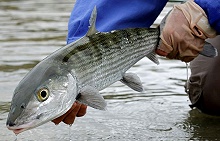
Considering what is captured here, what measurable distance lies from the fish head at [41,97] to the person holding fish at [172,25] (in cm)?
46

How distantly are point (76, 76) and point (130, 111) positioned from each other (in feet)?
4.74

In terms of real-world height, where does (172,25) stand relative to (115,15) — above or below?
above

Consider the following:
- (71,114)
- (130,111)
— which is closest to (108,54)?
(71,114)

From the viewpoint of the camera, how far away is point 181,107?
4051 millimetres

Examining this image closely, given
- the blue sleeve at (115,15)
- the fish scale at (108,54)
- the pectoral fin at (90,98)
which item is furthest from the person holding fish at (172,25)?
the pectoral fin at (90,98)

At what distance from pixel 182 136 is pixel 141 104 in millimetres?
671

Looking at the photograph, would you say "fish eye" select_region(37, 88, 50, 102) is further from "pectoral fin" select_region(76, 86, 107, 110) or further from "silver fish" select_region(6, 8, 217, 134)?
→ "pectoral fin" select_region(76, 86, 107, 110)

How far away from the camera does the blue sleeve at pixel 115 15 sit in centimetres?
338

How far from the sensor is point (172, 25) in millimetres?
3059

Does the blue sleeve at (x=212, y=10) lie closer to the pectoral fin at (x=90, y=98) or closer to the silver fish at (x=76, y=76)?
the silver fish at (x=76, y=76)

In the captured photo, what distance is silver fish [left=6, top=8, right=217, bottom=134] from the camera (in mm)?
2398

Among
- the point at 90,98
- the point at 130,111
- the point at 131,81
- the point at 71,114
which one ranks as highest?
the point at 90,98

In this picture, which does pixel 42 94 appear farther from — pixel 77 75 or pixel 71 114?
pixel 71 114

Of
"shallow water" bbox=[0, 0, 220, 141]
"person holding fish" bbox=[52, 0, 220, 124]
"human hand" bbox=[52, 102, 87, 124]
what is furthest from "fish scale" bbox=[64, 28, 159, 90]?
"shallow water" bbox=[0, 0, 220, 141]
